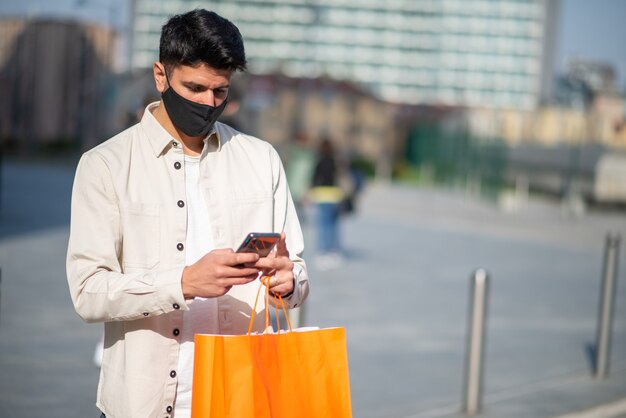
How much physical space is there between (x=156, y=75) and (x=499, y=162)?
29.5 meters

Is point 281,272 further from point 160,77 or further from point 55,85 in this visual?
point 55,85

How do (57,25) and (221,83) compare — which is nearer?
(221,83)

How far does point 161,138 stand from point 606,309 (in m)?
5.95

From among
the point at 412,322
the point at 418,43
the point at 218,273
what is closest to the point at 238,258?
the point at 218,273

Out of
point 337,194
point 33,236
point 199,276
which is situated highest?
point 199,276

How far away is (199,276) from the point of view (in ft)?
7.62

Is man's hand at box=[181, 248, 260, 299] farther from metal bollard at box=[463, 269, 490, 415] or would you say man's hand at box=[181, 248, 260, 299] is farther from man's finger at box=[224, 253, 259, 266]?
metal bollard at box=[463, 269, 490, 415]

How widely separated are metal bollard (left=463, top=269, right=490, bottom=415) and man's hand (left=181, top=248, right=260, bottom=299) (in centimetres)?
424

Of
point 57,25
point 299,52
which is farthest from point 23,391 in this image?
point 299,52

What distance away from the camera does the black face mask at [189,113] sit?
252cm

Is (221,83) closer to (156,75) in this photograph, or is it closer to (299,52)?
(156,75)

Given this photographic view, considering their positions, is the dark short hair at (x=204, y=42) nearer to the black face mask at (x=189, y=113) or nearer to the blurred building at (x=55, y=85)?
the black face mask at (x=189, y=113)

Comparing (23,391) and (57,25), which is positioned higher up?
(57,25)

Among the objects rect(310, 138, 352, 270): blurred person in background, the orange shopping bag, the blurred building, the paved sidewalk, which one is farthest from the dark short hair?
the blurred building
